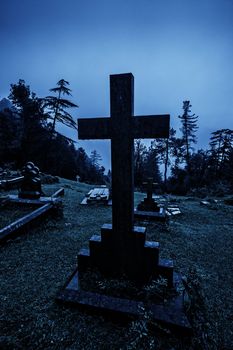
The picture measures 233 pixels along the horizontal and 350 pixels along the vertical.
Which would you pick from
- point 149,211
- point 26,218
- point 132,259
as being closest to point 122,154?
point 132,259

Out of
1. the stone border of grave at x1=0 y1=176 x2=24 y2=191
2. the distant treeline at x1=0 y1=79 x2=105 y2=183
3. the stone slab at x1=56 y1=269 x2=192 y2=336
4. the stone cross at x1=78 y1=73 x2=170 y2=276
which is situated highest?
the distant treeline at x1=0 y1=79 x2=105 y2=183

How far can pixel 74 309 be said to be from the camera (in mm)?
2541

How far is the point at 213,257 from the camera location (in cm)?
453

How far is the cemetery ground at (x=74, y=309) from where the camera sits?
7.02 ft

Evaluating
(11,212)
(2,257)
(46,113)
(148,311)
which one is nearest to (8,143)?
(46,113)

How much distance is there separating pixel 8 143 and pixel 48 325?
21815 mm

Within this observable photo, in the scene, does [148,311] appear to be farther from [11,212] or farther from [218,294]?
[11,212]

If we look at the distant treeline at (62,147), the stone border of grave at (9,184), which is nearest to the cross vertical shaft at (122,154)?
the stone border of grave at (9,184)

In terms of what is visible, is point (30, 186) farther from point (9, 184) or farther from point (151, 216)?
point (151, 216)

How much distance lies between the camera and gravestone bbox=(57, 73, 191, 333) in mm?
2512

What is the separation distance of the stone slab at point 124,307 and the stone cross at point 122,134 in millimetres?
643

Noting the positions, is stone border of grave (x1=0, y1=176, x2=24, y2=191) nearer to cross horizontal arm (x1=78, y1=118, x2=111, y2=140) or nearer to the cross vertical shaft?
cross horizontal arm (x1=78, y1=118, x2=111, y2=140)

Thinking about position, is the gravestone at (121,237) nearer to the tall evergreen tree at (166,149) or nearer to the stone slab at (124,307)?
the stone slab at (124,307)

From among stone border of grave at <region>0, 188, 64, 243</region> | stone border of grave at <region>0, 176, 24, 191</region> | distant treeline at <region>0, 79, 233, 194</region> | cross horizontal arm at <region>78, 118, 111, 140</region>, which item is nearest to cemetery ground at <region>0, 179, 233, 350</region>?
stone border of grave at <region>0, 188, 64, 243</region>
